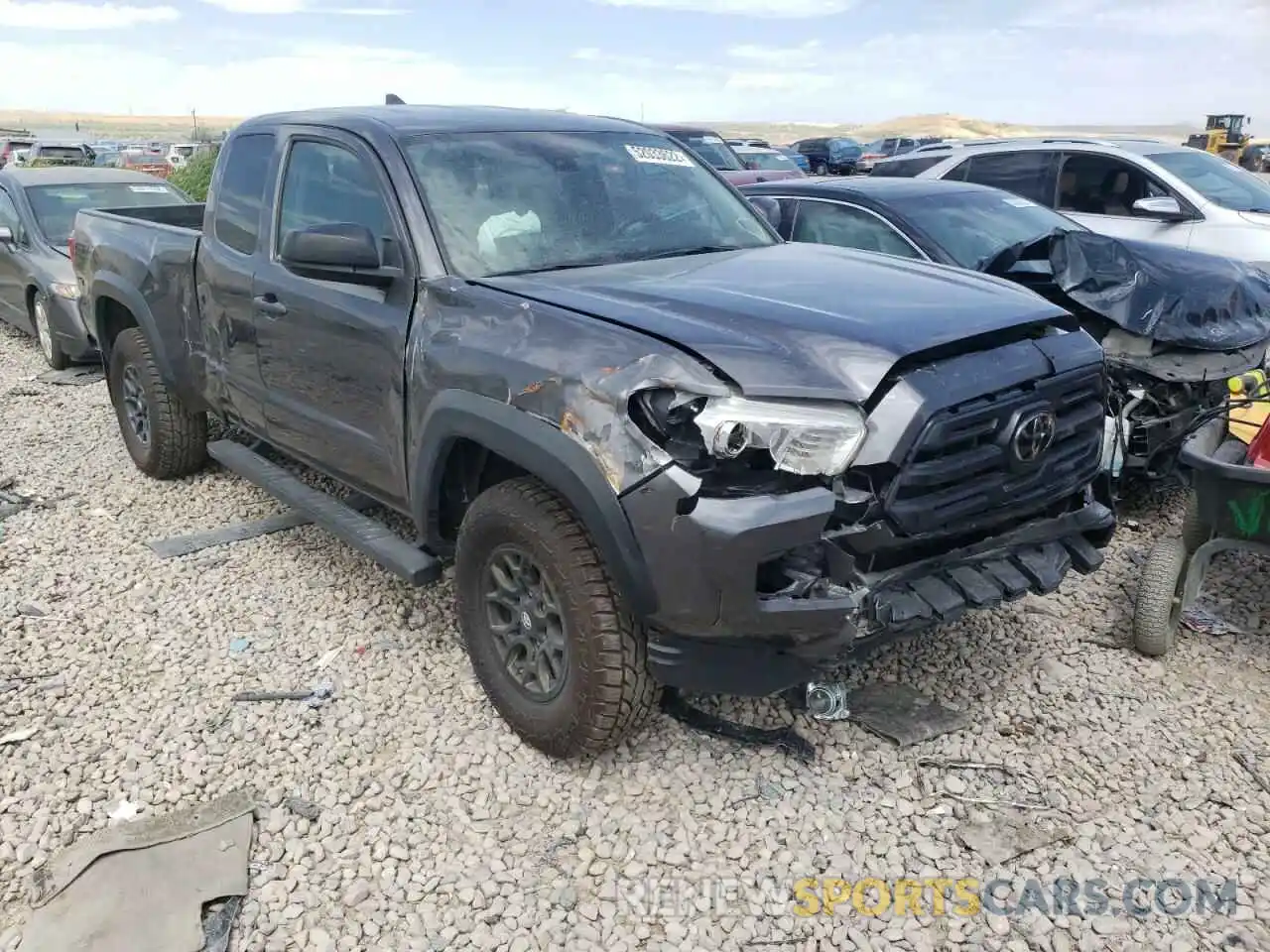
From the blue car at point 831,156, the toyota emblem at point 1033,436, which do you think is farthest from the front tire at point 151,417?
the blue car at point 831,156

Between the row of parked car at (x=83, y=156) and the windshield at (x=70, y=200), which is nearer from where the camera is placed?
the windshield at (x=70, y=200)

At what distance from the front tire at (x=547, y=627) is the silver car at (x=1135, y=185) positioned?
6243 millimetres

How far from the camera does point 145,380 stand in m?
5.57

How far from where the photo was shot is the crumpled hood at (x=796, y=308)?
2.68 meters

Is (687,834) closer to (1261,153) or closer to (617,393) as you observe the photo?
(617,393)

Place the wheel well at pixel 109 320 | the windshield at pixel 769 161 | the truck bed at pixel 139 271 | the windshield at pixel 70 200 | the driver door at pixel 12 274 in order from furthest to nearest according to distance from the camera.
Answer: the windshield at pixel 769 161 → the driver door at pixel 12 274 → the windshield at pixel 70 200 → the wheel well at pixel 109 320 → the truck bed at pixel 139 271

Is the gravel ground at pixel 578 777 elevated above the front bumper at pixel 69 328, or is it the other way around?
the front bumper at pixel 69 328

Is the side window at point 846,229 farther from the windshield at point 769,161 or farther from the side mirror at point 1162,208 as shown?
the windshield at point 769,161

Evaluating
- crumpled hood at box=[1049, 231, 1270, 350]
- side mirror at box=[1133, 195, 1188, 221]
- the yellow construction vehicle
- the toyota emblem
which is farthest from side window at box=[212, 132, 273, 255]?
the yellow construction vehicle

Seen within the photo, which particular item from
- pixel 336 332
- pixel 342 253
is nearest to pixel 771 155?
pixel 336 332

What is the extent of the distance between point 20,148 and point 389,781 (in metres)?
28.3

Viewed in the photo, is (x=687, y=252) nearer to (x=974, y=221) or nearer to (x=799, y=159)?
(x=974, y=221)

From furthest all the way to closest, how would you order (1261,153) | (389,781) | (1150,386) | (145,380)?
(1261,153), (145,380), (1150,386), (389,781)

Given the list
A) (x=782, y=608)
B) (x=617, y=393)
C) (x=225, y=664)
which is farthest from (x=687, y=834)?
(x=225, y=664)
